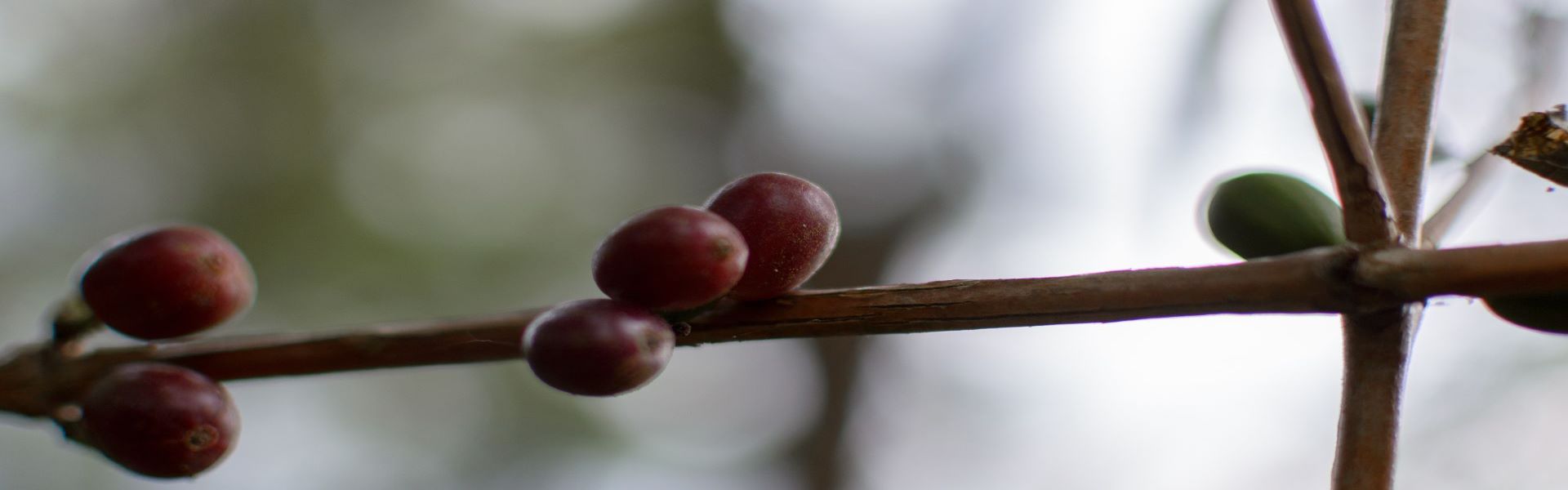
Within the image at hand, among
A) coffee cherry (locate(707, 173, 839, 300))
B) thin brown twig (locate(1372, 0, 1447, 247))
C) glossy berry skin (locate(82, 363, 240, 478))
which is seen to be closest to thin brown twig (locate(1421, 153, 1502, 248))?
thin brown twig (locate(1372, 0, 1447, 247))

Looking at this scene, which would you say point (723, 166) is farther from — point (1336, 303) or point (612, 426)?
point (1336, 303)

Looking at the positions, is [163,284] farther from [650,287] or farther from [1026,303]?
[1026,303]

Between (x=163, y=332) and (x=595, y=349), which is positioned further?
(x=163, y=332)

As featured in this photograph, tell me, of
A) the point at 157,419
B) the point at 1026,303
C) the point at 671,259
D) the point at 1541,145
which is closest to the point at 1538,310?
the point at 1541,145

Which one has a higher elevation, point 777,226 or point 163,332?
point 777,226

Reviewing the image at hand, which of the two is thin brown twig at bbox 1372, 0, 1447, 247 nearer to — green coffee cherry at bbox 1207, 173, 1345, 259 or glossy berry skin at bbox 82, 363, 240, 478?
green coffee cherry at bbox 1207, 173, 1345, 259

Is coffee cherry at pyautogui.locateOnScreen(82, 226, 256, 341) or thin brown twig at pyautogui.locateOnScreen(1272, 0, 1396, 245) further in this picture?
coffee cherry at pyautogui.locateOnScreen(82, 226, 256, 341)
